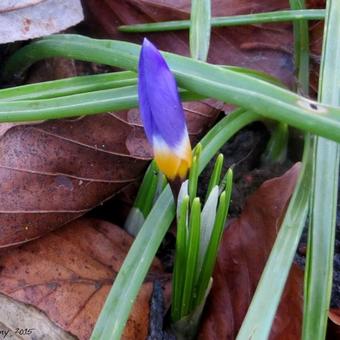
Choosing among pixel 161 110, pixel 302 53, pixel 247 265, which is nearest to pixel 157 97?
pixel 161 110

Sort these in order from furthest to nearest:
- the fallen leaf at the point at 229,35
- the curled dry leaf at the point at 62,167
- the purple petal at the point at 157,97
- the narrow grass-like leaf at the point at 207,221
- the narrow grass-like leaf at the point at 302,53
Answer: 1. the fallen leaf at the point at 229,35
2. the narrow grass-like leaf at the point at 302,53
3. the curled dry leaf at the point at 62,167
4. the narrow grass-like leaf at the point at 207,221
5. the purple petal at the point at 157,97

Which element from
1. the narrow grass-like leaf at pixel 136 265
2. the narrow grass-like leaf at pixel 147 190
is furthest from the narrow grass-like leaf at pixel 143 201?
the narrow grass-like leaf at pixel 136 265

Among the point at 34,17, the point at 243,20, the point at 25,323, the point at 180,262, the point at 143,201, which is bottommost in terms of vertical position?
the point at 25,323

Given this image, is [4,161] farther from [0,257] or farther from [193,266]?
[193,266]

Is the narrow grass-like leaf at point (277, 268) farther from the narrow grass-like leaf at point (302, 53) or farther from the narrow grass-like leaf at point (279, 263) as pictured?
the narrow grass-like leaf at point (302, 53)

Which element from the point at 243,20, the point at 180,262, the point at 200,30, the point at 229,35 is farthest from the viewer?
the point at 229,35

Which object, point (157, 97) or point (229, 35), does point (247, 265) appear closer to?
point (157, 97)

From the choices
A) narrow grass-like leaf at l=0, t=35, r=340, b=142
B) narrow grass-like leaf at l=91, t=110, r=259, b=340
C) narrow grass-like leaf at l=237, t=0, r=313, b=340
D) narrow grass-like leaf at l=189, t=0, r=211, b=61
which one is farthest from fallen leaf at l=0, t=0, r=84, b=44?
narrow grass-like leaf at l=237, t=0, r=313, b=340
